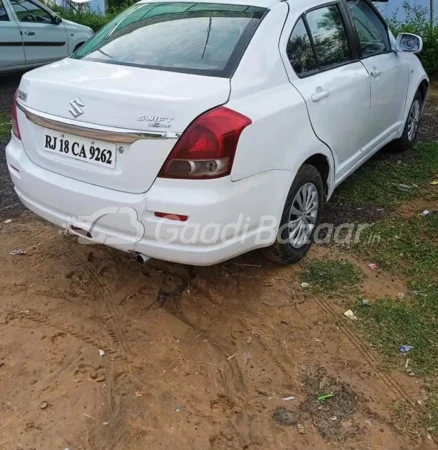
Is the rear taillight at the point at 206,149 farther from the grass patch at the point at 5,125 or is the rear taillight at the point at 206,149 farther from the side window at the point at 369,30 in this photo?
the grass patch at the point at 5,125

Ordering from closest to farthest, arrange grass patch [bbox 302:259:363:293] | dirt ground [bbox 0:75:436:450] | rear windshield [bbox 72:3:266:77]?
dirt ground [bbox 0:75:436:450] < rear windshield [bbox 72:3:266:77] < grass patch [bbox 302:259:363:293]

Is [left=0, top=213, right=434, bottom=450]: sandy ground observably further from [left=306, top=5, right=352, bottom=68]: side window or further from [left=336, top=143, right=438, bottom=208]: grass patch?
[left=306, top=5, right=352, bottom=68]: side window

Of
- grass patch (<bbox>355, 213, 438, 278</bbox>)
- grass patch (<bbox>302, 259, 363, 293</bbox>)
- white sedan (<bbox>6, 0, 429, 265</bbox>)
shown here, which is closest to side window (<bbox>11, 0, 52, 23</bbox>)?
white sedan (<bbox>6, 0, 429, 265</bbox>)

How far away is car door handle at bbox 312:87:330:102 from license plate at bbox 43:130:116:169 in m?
1.34

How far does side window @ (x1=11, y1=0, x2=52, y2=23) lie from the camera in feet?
30.9

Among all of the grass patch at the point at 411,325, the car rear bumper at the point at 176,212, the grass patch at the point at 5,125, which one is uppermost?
the car rear bumper at the point at 176,212

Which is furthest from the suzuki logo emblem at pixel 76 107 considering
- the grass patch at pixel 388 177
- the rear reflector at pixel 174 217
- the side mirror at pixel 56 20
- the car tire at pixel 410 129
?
the side mirror at pixel 56 20

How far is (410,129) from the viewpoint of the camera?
5.90 m

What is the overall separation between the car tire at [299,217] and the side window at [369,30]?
4.34ft

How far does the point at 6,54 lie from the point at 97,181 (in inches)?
285

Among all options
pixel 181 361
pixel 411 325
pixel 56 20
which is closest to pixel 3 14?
pixel 56 20

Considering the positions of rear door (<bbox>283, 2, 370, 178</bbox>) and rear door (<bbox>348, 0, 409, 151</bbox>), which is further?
rear door (<bbox>348, 0, 409, 151</bbox>)

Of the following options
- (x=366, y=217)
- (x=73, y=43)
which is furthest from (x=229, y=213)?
(x=73, y=43)

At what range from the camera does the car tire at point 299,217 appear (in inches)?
139
